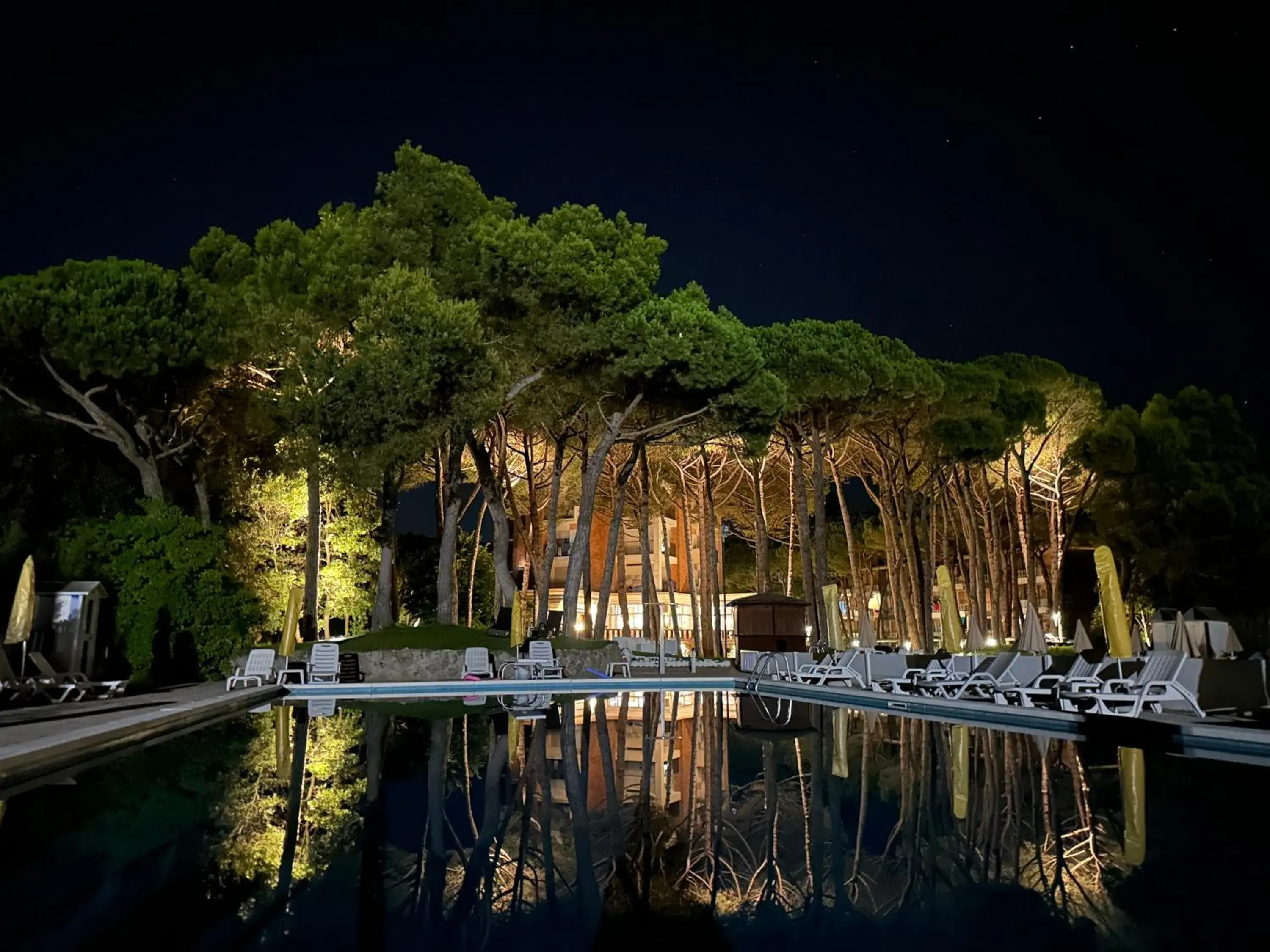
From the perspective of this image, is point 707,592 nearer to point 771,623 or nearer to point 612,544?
point 612,544

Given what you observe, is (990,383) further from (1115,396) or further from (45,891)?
(1115,396)

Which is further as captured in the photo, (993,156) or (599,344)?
(993,156)

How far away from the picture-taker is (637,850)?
14.6 ft

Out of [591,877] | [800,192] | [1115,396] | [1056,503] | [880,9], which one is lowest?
[591,877]

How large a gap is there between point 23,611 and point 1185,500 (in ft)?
84.3

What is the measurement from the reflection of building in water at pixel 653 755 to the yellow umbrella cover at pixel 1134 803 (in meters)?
2.36

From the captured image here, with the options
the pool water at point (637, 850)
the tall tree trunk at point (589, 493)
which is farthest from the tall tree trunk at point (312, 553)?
the pool water at point (637, 850)

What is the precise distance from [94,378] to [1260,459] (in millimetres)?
31665

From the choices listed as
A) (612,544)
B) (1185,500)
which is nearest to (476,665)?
(612,544)

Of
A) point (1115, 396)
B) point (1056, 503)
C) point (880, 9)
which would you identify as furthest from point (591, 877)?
point (1115, 396)

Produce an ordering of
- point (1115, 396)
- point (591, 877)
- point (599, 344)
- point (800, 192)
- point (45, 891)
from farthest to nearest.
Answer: point (1115, 396), point (800, 192), point (599, 344), point (591, 877), point (45, 891)

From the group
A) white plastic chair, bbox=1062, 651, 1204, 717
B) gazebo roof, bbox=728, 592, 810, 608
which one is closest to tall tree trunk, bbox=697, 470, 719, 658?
gazebo roof, bbox=728, 592, 810, 608

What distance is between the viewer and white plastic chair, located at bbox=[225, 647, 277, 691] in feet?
44.7

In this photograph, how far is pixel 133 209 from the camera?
26719 mm
